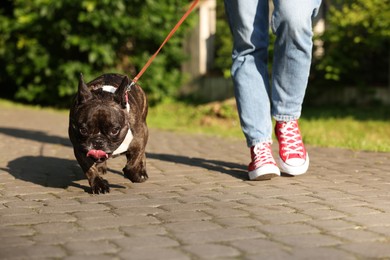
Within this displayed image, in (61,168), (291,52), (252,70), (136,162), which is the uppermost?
(291,52)

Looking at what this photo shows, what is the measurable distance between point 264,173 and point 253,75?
70 centimetres

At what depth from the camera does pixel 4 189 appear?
4.84m

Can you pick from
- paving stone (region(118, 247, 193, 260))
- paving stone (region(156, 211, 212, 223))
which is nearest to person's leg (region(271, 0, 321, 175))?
paving stone (region(156, 211, 212, 223))

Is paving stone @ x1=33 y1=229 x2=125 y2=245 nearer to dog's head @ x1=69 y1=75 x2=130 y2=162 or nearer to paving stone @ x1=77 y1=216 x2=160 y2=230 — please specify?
paving stone @ x1=77 y1=216 x2=160 y2=230

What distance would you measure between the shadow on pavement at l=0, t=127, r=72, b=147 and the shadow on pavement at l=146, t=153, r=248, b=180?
144 centimetres

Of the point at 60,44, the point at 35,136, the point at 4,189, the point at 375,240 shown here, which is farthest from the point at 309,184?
the point at 60,44

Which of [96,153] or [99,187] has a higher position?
[96,153]

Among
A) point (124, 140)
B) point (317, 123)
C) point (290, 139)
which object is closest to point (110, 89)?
point (124, 140)

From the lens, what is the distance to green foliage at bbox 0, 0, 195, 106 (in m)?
12.1

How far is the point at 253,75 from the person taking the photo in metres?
5.07

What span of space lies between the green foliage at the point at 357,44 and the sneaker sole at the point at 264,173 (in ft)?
20.7

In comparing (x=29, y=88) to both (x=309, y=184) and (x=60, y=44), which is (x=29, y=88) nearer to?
(x=60, y=44)

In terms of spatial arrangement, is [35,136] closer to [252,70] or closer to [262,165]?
[252,70]

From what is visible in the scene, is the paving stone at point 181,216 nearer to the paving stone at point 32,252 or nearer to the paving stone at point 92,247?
the paving stone at point 92,247
